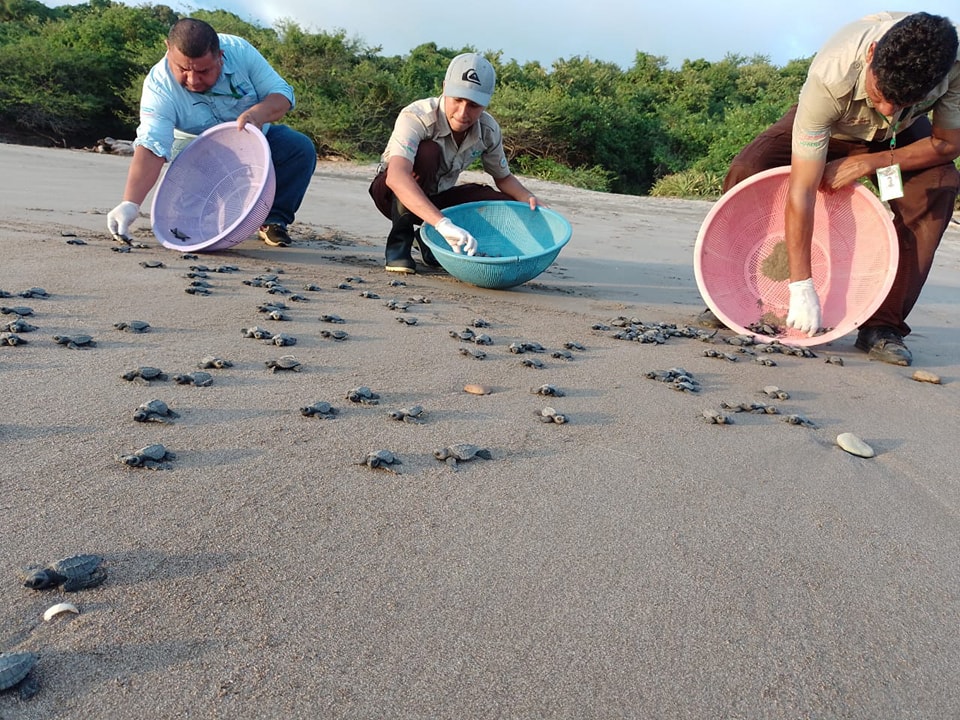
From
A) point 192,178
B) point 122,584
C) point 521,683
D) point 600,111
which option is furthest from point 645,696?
point 600,111

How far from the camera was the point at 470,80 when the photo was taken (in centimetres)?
423

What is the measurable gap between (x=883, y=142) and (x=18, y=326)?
397 centimetres

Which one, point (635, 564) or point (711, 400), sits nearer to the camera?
point (635, 564)

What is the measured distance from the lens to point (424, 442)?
224cm

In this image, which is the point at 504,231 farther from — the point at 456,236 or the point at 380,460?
the point at 380,460

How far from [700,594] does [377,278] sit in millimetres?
3340

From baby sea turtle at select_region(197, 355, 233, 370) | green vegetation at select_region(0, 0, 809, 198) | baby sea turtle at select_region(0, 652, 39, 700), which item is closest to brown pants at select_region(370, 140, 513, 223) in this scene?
baby sea turtle at select_region(197, 355, 233, 370)

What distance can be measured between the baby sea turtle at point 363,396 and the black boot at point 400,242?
2405 millimetres

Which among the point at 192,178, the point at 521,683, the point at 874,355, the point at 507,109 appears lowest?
the point at 521,683

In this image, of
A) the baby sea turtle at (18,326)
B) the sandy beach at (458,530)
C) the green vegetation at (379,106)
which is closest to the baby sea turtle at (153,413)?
the sandy beach at (458,530)

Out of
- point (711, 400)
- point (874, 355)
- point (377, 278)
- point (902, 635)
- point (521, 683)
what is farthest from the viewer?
point (377, 278)

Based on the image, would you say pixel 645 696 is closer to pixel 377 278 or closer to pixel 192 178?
pixel 377 278

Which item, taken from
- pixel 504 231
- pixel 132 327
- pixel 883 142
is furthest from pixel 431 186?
pixel 883 142

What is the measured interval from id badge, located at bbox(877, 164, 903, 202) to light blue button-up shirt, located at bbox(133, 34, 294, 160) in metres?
3.72
